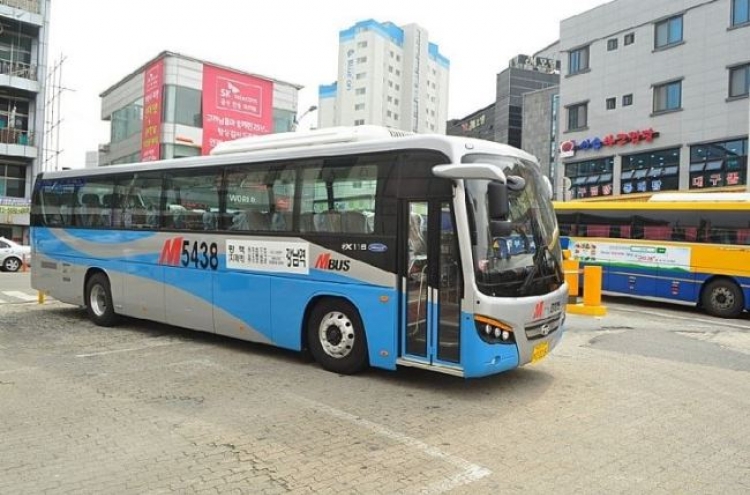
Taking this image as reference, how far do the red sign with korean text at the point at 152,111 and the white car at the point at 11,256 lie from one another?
13.3 meters

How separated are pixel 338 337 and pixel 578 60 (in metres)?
33.2

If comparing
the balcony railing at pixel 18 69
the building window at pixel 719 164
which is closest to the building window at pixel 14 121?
the balcony railing at pixel 18 69

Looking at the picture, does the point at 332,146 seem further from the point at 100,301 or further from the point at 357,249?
the point at 100,301

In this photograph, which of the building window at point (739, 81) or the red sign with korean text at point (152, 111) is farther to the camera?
the red sign with korean text at point (152, 111)

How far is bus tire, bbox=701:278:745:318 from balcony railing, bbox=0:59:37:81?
36275mm

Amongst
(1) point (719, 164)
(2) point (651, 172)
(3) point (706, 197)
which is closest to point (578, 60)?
(2) point (651, 172)

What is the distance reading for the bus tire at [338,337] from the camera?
23.8ft

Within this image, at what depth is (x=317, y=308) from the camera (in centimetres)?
770

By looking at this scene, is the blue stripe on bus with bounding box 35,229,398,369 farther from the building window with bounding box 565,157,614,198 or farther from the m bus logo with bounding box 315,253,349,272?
the building window with bounding box 565,157,614,198

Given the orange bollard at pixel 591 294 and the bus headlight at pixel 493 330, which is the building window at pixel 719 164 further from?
the bus headlight at pixel 493 330

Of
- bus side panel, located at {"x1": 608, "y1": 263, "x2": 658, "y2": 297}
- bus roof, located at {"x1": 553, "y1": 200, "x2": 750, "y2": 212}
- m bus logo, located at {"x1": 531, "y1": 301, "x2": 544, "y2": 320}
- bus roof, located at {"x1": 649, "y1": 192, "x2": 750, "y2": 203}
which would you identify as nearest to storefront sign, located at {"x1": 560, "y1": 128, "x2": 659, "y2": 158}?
bus roof, located at {"x1": 553, "y1": 200, "x2": 750, "y2": 212}

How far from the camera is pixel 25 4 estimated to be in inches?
1388

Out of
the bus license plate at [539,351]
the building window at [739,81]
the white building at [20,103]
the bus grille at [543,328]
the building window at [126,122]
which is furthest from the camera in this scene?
the building window at [126,122]

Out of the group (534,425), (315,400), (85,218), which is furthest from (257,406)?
(85,218)
